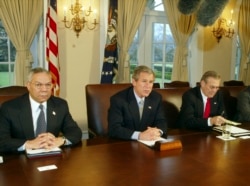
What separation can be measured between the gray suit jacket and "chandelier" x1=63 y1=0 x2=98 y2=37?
2.44 meters

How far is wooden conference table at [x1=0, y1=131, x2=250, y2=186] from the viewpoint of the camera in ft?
4.91

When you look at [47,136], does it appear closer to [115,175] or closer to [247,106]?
[115,175]

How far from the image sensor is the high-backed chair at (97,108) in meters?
2.80

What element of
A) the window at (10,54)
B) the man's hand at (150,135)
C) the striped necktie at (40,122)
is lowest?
the man's hand at (150,135)

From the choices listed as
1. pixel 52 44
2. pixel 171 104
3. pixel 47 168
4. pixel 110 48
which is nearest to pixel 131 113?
pixel 171 104

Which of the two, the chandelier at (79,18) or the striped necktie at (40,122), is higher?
the chandelier at (79,18)

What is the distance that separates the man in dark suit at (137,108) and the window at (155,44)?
2.79 meters

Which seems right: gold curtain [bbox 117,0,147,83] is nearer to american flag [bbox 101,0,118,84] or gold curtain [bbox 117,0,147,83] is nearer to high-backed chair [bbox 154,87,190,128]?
american flag [bbox 101,0,118,84]

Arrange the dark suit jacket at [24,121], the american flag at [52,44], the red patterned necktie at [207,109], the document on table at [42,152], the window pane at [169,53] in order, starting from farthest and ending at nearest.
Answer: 1. the window pane at [169,53]
2. the american flag at [52,44]
3. the red patterned necktie at [207,109]
4. the dark suit jacket at [24,121]
5. the document on table at [42,152]

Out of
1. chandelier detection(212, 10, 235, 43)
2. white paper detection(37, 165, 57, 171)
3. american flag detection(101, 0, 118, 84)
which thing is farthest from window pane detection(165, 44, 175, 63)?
white paper detection(37, 165, 57, 171)

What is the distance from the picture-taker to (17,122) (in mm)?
2117

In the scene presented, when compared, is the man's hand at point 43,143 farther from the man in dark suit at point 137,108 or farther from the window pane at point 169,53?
the window pane at point 169,53

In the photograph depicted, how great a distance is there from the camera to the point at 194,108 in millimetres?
2990

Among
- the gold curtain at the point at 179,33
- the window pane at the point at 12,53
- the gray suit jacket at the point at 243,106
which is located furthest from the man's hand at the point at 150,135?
the gold curtain at the point at 179,33
